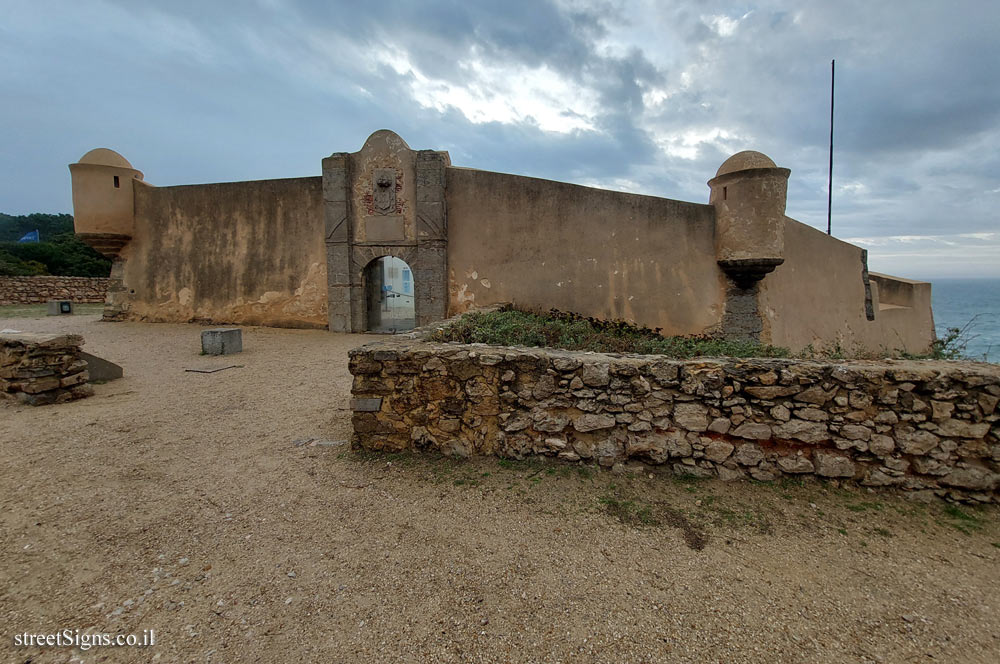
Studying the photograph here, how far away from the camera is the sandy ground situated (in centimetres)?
199

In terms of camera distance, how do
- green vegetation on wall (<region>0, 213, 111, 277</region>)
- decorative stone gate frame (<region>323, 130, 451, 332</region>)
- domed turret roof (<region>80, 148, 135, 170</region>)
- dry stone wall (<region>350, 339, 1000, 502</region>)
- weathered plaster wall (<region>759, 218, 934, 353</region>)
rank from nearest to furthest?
1. dry stone wall (<region>350, 339, 1000, 502</region>)
2. weathered plaster wall (<region>759, 218, 934, 353</region>)
3. decorative stone gate frame (<region>323, 130, 451, 332</region>)
4. domed turret roof (<region>80, 148, 135, 170</region>)
5. green vegetation on wall (<region>0, 213, 111, 277</region>)

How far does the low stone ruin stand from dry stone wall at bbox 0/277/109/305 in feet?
48.8

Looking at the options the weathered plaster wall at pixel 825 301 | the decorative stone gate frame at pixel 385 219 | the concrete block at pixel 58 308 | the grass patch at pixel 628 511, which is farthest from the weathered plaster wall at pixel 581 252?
the concrete block at pixel 58 308

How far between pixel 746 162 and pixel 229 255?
1279 centimetres

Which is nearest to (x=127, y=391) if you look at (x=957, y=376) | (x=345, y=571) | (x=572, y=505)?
(x=345, y=571)

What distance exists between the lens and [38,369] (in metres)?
5.07

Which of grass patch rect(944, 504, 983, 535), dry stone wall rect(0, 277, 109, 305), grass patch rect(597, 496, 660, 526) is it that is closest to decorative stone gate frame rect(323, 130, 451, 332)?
grass patch rect(597, 496, 660, 526)

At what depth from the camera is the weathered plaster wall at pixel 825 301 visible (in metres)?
10.0

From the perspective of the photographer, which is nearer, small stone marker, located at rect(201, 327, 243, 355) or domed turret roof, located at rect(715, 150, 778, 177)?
small stone marker, located at rect(201, 327, 243, 355)

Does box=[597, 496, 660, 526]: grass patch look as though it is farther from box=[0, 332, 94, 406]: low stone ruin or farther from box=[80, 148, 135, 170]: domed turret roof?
box=[80, 148, 135, 170]: domed turret roof

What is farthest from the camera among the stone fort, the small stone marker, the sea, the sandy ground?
the stone fort

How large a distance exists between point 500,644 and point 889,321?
632 inches

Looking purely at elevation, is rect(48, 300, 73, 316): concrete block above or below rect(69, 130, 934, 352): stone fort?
below

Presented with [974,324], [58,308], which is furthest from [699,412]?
[58,308]
